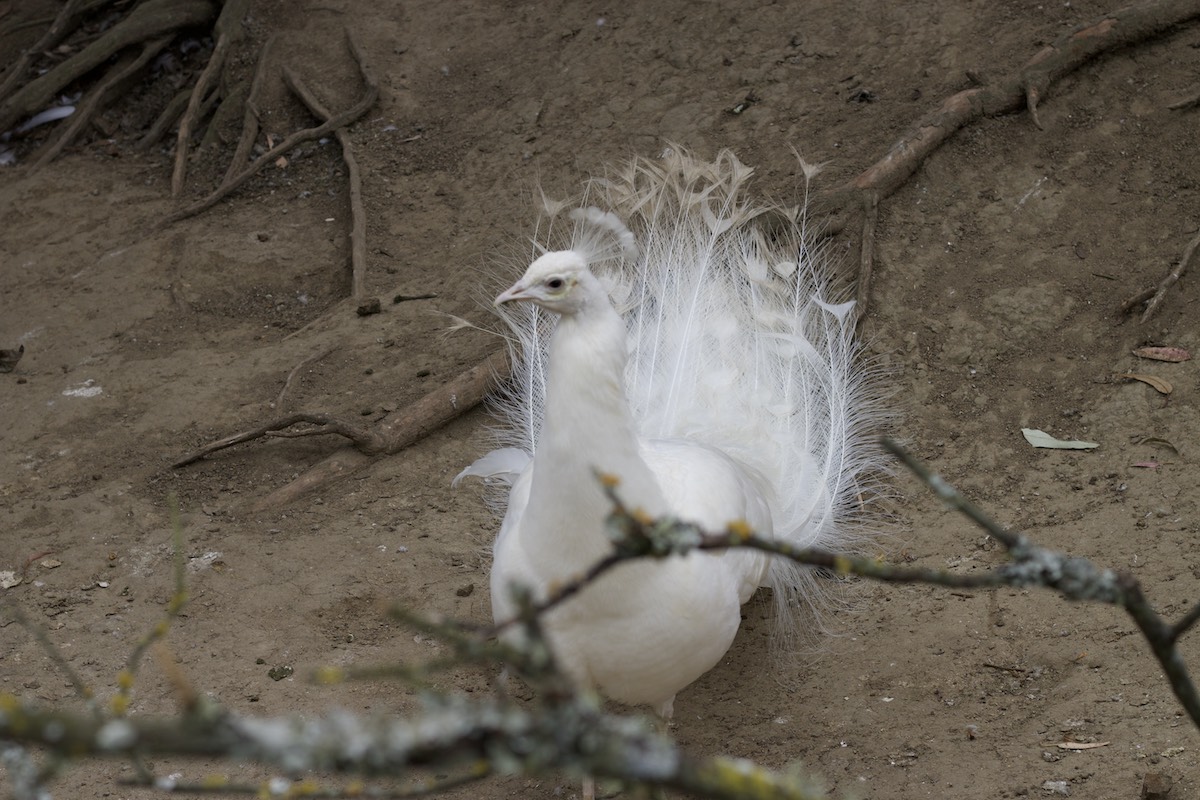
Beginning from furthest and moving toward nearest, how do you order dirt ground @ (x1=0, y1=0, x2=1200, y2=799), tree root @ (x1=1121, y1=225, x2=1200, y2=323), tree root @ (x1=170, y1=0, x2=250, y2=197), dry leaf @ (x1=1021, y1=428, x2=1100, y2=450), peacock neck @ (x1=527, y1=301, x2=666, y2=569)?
tree root @ (x1=170, y1=0, x2=250, y2=197), tree root @ (x1=1121, y1=225, x2=1200, y2=323), dry leaf @ (x1=1021, y1=428, x2=1100, y2=450), dirt ground @ (x1=0, y1=0, x2=1200, y2=799), peacock neck @ (x1=527, y1=301, x2=666, y2=569)

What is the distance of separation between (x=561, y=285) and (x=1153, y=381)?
324cm

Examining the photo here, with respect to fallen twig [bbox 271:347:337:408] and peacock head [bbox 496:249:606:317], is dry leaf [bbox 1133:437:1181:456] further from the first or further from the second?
fallen twig [bbox 271:347:337:408]

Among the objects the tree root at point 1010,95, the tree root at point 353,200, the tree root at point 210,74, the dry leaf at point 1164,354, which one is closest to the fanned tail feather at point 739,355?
the tree root at point 1010,95

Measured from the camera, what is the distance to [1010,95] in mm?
6258

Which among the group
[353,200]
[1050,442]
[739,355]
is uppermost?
[739,355]

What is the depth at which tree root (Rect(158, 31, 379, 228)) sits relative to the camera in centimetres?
791

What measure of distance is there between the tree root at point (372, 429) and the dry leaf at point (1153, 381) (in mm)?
2836

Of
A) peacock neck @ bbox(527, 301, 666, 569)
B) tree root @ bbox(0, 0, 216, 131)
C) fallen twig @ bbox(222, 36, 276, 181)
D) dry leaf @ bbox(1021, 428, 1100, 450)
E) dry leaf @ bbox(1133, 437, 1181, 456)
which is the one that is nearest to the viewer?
peacock neck @ bbox(527, 301, 666, 569)

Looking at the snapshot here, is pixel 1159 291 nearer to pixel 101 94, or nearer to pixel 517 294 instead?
pixel 517 294

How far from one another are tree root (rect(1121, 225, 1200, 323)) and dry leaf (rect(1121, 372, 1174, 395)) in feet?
0.94

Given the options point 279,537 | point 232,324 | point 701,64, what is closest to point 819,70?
point 701,64

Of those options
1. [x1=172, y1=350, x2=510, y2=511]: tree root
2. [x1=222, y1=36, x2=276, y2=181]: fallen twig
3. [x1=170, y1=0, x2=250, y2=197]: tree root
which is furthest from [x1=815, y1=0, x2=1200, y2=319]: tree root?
[x1=170, y1=0, x2=250, y2=197]: tree root

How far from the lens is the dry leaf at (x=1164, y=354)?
5227 mm

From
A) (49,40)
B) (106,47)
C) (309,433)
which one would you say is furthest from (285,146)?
(309,433)
